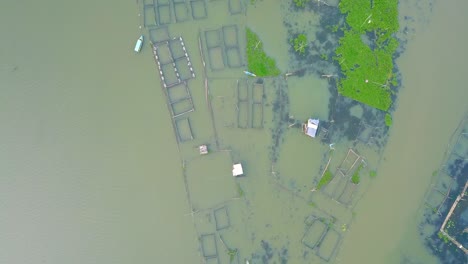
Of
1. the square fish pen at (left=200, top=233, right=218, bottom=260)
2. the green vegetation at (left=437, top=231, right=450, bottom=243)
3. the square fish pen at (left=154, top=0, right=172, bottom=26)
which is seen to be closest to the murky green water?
the square fish pen at (left=200, top=233, right=218, bottom=260)

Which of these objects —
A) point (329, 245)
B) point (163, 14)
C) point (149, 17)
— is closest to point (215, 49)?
point (163, 14)

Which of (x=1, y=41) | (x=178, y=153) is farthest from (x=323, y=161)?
(x=1, y=41)

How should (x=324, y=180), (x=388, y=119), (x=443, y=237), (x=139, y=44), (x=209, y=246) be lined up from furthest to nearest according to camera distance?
(x=388, y=119)
(x=443, y=237)
(x=324, y=180)
(x=139, y=44)
(x=209, y=246)

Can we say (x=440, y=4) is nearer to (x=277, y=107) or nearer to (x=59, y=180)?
(x=277, y=107)

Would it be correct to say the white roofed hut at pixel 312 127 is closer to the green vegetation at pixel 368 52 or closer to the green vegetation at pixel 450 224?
the green vegetation at pixel 368 52

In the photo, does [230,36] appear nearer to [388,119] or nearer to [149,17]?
[149,17]

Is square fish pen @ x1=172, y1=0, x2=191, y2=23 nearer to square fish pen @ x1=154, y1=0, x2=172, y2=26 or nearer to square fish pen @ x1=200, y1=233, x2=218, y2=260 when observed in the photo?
square fish pen @ x1=154, y1=0, x2=172, y2=26

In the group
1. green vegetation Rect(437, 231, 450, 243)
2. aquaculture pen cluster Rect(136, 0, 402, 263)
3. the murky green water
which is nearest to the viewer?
the murky green water
